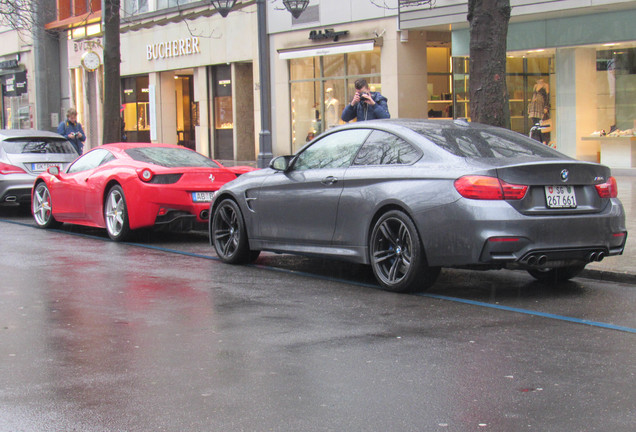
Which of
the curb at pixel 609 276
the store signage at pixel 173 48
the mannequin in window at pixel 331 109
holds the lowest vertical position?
the curb at pixel 609 276

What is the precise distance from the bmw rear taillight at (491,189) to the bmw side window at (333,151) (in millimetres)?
1564

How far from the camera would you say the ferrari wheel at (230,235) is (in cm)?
976

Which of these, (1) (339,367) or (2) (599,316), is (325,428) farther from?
(2) (599,316)

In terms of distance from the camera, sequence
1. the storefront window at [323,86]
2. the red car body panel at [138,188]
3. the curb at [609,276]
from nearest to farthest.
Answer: the curb at [609,276] < the red car body panel at [138,188] < the storefront window at [323,86]

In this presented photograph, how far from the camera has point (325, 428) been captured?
166 inches

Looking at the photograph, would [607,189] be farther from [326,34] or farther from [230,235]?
[326,34]

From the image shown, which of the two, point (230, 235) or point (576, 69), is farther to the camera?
point (576, 69)

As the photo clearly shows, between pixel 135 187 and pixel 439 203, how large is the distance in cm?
545

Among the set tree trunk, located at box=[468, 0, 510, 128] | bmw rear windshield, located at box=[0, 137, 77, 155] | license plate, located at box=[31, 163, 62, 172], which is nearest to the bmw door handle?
tree trunk, located at box=[468, 0, 510, 128]

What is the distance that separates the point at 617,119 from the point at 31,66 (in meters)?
31.7

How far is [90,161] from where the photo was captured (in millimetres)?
13383

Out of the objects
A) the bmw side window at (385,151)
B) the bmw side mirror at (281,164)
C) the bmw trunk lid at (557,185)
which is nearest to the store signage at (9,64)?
the bmw side mirror at (281,164)

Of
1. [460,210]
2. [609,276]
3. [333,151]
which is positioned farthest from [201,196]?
[609,276]

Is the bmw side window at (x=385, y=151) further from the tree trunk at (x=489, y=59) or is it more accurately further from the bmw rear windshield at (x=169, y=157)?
the bmw rear windshield at (x=169, y=157)
